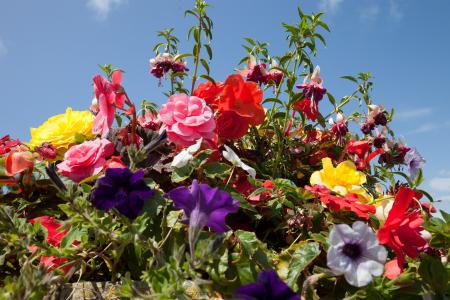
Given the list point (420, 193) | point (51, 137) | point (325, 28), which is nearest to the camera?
point (420, 193)

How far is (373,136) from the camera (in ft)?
7.68

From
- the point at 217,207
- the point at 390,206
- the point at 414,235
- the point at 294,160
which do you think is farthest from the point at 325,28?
the point at 217,207

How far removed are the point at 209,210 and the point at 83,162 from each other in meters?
0.60

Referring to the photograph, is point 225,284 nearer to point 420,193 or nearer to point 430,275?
point 430,275

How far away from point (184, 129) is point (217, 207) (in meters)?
0.52

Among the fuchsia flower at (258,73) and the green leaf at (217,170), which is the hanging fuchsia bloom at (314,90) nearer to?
the fuchsia flower at (258,73)

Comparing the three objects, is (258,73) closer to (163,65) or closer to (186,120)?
(163,65)

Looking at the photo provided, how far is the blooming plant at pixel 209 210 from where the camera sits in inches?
36.9

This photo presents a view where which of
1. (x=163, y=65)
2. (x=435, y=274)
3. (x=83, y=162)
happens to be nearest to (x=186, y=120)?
(x=83, y=162)

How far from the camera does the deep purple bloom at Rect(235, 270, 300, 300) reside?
85cm

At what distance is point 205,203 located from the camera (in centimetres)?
94

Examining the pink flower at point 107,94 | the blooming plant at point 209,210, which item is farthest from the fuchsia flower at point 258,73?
the pink flower at point 107,94

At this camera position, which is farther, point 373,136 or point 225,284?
point 373,136

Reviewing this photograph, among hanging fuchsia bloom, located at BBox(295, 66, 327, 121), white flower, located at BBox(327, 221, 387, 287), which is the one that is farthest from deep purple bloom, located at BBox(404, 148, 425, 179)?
white flower, located at BBox(327, 221, 387, 287)
